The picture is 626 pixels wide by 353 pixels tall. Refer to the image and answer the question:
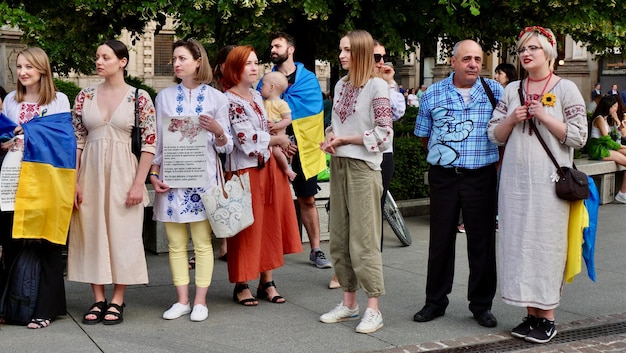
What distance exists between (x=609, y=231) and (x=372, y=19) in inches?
165

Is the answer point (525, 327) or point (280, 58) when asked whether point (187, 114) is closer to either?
point (280, 58)

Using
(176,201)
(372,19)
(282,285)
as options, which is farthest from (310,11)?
(176,201)

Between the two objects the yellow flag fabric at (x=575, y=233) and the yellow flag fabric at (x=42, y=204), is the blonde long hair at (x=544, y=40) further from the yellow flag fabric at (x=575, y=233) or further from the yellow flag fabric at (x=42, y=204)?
the yellow flag fabric at (x=42, y=204)

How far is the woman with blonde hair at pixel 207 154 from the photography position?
618 cm

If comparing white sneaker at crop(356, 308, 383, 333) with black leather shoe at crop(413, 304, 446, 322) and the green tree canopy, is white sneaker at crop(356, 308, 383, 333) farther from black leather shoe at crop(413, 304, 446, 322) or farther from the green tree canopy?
the green tree canopy

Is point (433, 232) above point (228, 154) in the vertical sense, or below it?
below

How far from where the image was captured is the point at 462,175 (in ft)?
20.1

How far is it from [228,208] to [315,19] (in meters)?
6.87

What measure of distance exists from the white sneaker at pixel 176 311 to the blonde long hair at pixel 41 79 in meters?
1.68

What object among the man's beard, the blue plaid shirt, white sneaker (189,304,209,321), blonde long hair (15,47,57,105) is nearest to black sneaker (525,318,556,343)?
the blue plaid shirt

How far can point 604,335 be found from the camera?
6.07 metres

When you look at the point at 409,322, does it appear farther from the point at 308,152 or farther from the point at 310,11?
the point at 310,11

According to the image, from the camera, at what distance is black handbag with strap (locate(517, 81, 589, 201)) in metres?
5.59

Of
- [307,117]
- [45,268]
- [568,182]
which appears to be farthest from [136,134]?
[568,182]
